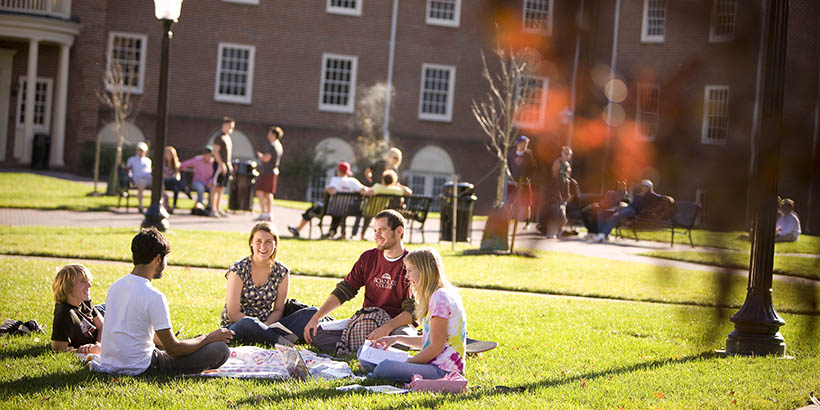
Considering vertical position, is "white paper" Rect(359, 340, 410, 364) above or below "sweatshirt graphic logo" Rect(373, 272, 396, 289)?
below

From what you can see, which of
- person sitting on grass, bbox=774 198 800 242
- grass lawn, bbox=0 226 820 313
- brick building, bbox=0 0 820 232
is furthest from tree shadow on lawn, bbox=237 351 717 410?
brick building, bbox=0 0 820 232

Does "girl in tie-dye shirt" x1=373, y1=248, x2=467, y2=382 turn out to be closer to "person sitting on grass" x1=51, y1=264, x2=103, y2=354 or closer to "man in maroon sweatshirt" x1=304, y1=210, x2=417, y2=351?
"man in maroon sweatshirt" x1=304, y1=210, x2=417, y2=351

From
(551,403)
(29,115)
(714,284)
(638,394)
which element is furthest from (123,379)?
(29,115)

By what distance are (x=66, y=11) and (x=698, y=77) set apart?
34.0 meters

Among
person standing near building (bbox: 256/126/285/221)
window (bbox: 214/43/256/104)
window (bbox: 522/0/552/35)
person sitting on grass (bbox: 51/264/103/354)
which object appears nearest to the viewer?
window (bbox: 522/0/552/35)

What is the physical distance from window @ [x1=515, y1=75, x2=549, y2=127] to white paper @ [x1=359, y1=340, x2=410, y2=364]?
17.9 ft

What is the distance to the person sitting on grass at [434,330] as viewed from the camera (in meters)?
6.47

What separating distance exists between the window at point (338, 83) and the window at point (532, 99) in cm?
3306

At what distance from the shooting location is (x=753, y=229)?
119cm

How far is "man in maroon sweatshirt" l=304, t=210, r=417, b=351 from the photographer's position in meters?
7.66

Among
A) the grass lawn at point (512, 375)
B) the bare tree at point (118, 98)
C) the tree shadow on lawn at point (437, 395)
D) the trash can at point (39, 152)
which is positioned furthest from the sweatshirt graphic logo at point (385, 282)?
the trash can at point (39, 152)

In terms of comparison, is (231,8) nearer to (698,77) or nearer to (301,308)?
(301,308)

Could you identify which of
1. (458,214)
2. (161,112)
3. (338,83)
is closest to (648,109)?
(161,112)

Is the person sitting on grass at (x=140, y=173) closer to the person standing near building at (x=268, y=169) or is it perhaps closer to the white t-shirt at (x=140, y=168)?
the white t-shirt at (x=140, y=168)
